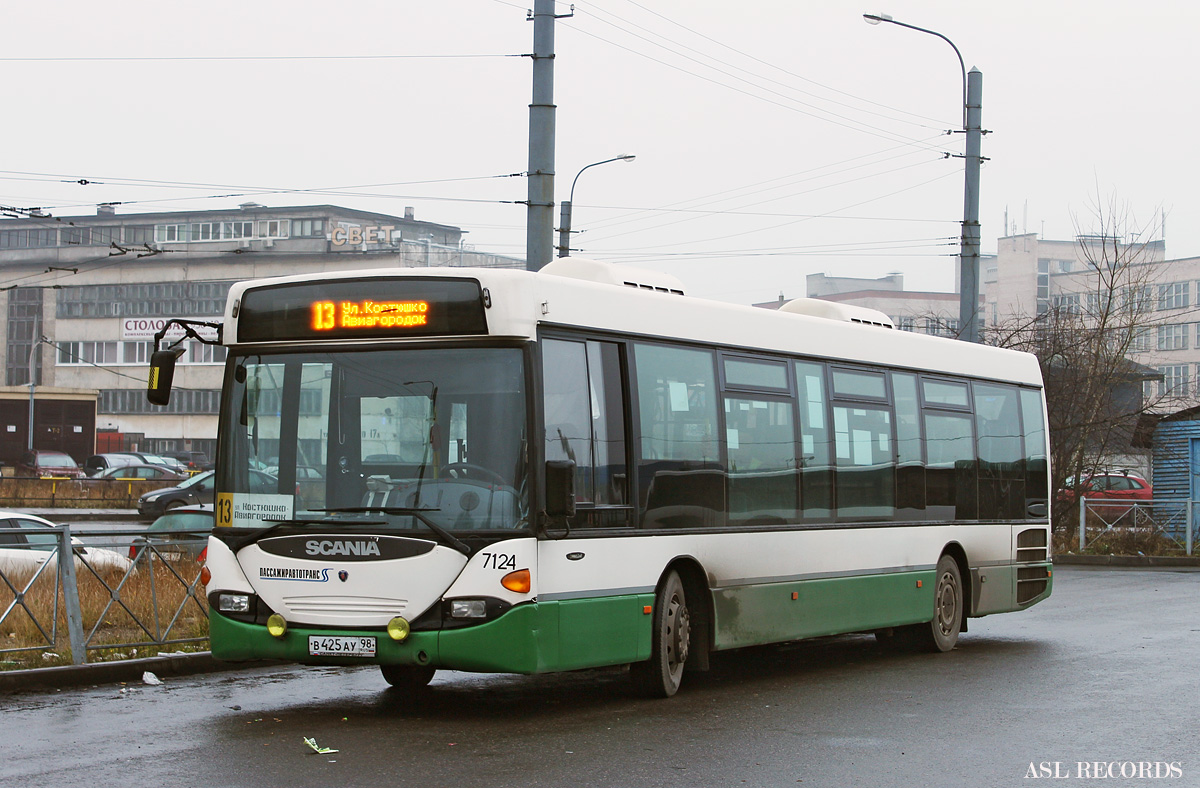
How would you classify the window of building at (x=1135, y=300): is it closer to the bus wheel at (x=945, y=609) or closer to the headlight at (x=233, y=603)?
the bus wheel at (x=945, y=609)

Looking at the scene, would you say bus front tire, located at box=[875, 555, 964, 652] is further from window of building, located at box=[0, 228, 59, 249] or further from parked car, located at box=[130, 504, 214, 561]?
window of building, located at box=[0, 228, 59, 249]

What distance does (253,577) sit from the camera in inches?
→ 377

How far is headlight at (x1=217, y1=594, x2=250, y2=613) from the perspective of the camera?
9578mm

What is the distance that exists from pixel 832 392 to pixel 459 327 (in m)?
4.38

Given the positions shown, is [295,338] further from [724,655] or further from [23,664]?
[724,655]

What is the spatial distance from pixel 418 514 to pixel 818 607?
4310 millimetres

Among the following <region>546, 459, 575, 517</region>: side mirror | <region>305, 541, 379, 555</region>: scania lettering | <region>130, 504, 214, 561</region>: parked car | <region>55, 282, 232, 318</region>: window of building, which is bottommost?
<region>130, 504, 214, 561</region>: parked car

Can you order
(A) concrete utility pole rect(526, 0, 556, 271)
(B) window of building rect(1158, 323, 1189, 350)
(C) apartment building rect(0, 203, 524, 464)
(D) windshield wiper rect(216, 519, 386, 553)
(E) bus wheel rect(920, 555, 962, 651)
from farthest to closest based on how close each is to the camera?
(B) window of building rect(1158, 323, 1189, 350), (C) apartment building rect(0, 203, 524, 464), (A) concrete utility pole rect(526, 0, 556, 271), (E) bus wheel rect(920, 555, 962, 651), (D) windshield wiper rect(216, 519, 386, 553)

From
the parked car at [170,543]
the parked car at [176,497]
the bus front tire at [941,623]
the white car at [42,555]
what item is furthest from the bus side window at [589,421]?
the parked car at [176,497]

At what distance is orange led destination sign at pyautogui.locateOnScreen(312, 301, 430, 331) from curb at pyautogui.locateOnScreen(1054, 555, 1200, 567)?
23301 mm

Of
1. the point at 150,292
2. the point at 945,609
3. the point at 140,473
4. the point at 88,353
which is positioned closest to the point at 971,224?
the point at 945,609

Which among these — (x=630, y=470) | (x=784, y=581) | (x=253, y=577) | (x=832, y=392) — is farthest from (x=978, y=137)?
(x=253, y=577)

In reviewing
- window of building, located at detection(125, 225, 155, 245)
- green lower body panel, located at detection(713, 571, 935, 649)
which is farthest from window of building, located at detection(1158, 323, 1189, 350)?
green lower body panel, located at detection(713, 571, 935, 649)

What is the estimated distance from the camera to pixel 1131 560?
99.1 ft
